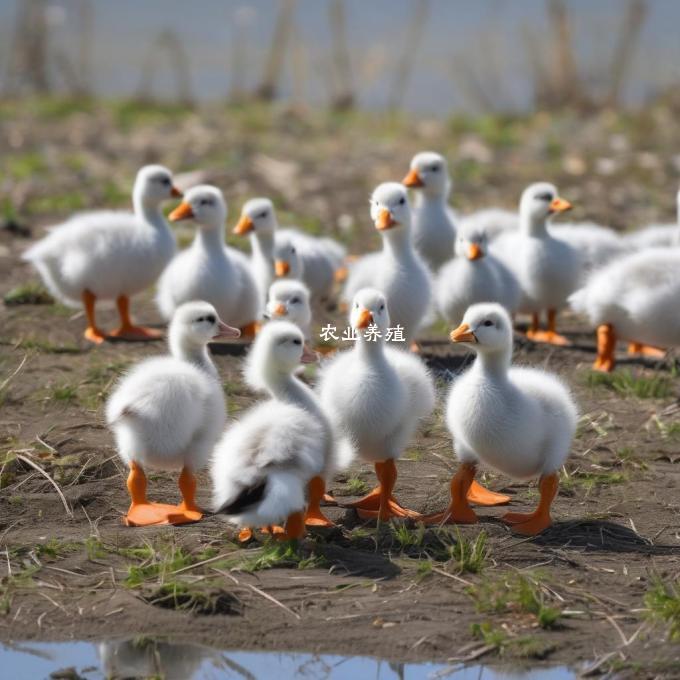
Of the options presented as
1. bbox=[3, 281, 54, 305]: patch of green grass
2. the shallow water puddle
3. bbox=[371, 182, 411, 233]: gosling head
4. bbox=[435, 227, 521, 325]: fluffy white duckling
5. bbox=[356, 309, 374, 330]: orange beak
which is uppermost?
bbox=[371, 182, 411, 233]: gosling head

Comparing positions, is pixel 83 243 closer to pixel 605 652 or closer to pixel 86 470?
pixel 86 470

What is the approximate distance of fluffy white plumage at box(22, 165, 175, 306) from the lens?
8172mm

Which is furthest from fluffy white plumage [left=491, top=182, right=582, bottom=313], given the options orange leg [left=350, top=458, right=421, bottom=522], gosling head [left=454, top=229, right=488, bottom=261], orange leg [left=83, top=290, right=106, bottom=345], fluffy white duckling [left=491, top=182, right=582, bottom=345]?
orange leg [left=350, top=458, right=421, bottom=522]

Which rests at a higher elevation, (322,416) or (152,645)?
(322,416)

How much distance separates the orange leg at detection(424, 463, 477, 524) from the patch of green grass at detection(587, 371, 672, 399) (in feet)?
7.43

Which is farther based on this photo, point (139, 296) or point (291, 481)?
point (139, 296)

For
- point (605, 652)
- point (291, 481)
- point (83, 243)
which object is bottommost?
point (605, 652)

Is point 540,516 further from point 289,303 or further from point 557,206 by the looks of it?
point 557,206

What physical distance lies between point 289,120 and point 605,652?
12897 millimetres

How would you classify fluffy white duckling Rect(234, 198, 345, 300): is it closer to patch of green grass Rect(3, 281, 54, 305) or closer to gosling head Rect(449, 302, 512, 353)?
patch of green grass Rect(3, 281, 54, 305)

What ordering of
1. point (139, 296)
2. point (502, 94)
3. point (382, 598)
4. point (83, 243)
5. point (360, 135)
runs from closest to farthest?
point (382, 598) < point (83, 243) < point (139, 296) < point (360, 135) < point (502, 94)

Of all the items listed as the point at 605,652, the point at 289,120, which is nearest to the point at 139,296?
the point at 605,652

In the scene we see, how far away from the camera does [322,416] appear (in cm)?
532

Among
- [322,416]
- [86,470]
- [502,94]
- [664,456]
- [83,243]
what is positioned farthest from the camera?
[502,94]
